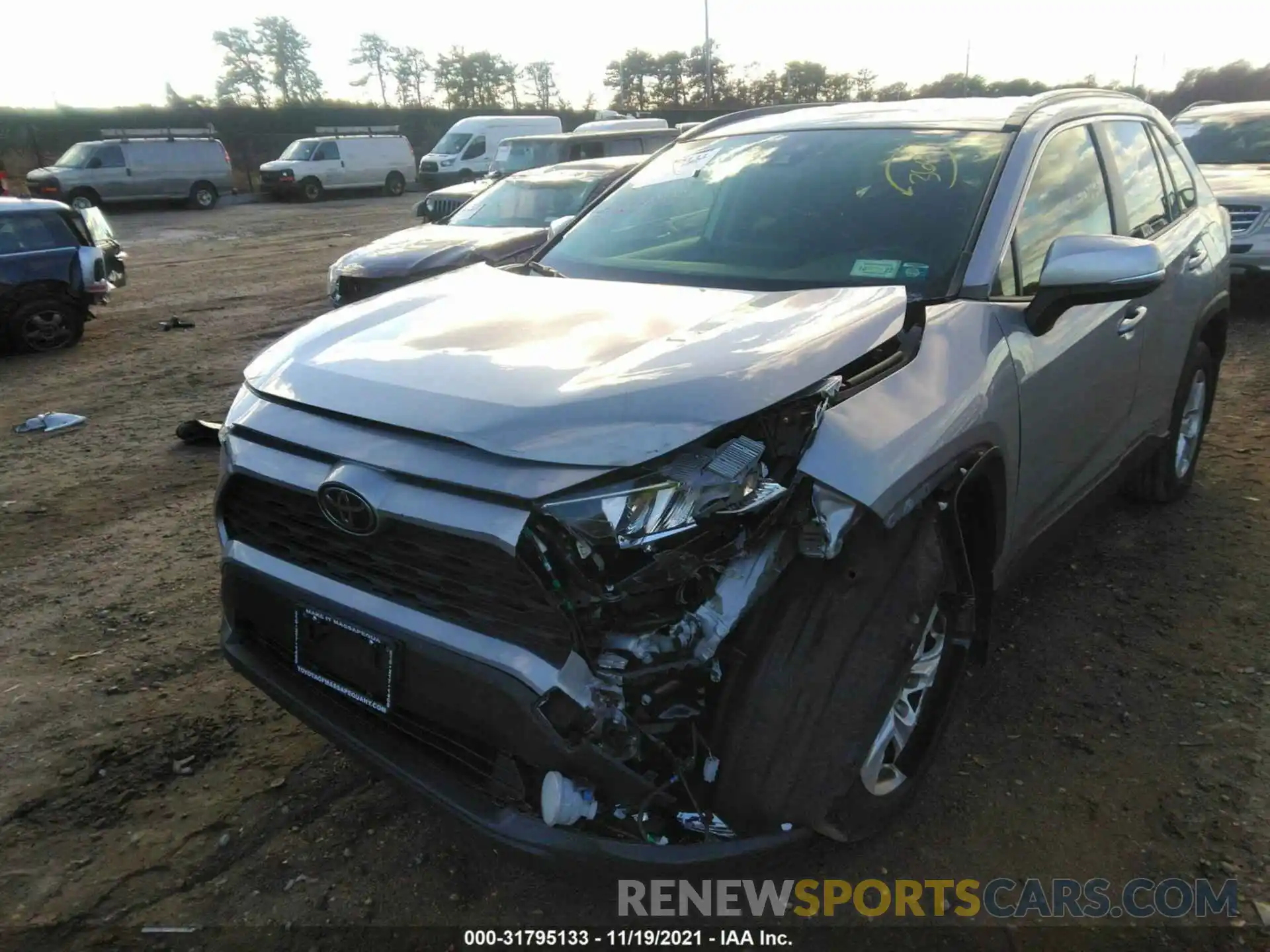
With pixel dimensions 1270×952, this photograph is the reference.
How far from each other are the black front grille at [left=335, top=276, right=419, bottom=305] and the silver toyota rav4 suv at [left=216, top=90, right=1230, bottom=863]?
547 cm

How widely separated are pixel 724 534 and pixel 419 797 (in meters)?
0.89

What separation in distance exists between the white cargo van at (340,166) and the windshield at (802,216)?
86.5 feet

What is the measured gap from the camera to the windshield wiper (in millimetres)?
3174

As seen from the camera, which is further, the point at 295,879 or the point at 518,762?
the point at 295,879

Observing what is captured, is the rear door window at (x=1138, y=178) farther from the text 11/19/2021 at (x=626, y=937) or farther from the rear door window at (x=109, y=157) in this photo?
the rear door window at (x=109, y=157)

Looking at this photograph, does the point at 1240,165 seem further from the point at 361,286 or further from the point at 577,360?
the point at 577,360

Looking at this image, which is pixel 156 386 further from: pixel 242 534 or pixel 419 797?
pixel 419 797

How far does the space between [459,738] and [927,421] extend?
1.29 metres

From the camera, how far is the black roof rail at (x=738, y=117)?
3898 millimetres

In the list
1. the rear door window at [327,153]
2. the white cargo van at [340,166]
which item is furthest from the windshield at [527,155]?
the rear door window at [327,153]

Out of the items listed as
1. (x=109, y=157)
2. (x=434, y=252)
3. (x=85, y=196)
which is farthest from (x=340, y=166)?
(x=434, y=252)

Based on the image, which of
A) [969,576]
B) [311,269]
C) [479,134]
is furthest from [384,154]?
[969,576]

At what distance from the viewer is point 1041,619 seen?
3.44 meters

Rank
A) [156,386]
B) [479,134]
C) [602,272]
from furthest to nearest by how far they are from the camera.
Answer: [479,134], [156,386], [602,272]
